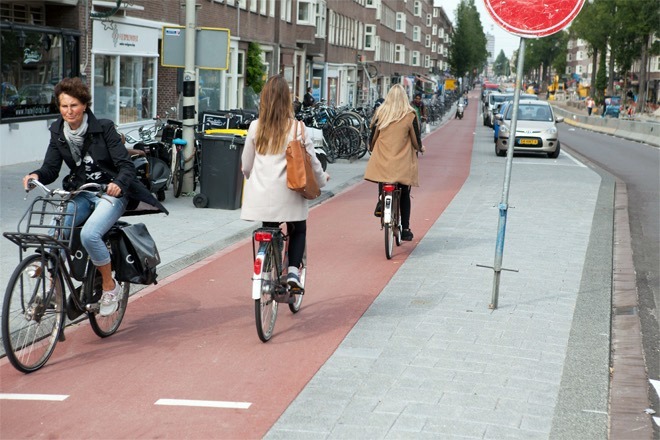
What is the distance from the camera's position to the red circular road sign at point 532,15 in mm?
7383

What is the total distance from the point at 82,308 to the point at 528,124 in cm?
2323

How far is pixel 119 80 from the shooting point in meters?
24.9

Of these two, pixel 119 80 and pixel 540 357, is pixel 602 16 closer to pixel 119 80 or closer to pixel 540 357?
pixel 119 80

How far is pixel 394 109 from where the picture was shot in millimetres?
10312

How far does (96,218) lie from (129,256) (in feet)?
1.49

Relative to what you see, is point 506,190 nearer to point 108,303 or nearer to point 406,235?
point 406,235

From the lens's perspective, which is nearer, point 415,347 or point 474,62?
point 415,347

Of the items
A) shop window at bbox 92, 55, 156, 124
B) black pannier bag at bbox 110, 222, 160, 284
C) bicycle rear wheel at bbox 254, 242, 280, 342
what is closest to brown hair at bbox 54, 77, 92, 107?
black pannier bag at bbox 110, 222, 160, 284

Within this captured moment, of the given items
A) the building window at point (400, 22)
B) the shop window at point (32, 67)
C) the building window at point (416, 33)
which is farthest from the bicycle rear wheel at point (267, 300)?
the building window at point (416, 33)

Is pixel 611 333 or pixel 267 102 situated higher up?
pixel 267 102

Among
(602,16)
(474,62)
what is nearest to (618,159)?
(602,16)

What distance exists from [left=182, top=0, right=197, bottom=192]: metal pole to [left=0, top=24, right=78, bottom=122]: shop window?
17.8ft

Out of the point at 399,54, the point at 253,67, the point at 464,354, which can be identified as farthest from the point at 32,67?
the point at 399,54

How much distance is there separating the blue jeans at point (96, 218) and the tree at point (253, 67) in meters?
32.3
